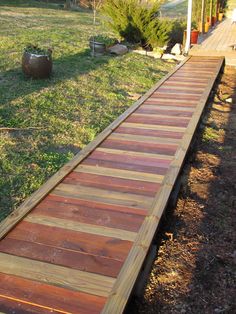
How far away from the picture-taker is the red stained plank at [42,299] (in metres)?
2.43

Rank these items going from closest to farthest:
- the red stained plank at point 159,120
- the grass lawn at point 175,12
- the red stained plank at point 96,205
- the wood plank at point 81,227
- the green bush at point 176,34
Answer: the wood plank at point 81,227, the red stained plank at point 96,205, the red stained plank at point 159,120, the green bush at point 176,34, the grass lawn at point 175,12

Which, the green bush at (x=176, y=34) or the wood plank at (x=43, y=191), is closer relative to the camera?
the wood plank at (x=43, y=191)

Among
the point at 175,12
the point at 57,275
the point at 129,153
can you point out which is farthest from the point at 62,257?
the point at 175,12

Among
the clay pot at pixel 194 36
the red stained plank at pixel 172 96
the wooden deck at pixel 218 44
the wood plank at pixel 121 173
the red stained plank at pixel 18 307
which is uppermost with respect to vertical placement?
the clay pot at pixel 194 36

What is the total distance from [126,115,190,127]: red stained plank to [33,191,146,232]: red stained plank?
253cm

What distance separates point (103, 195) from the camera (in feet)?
12.3

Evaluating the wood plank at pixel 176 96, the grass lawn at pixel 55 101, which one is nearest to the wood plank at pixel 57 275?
the grass lawn at pixel 55 101

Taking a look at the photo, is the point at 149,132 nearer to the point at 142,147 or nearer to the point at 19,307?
the point at 142,147

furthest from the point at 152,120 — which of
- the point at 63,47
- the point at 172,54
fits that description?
the point at 172,54

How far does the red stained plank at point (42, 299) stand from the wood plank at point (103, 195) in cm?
116

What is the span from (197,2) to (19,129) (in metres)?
14.6

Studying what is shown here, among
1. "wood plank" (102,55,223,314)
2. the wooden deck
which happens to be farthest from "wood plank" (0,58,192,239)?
the wooden deck

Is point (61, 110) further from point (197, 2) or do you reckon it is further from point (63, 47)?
point (197, 2)

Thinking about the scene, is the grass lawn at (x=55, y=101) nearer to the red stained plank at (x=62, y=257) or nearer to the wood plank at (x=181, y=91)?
the wood plank at (x=181, y=91)
